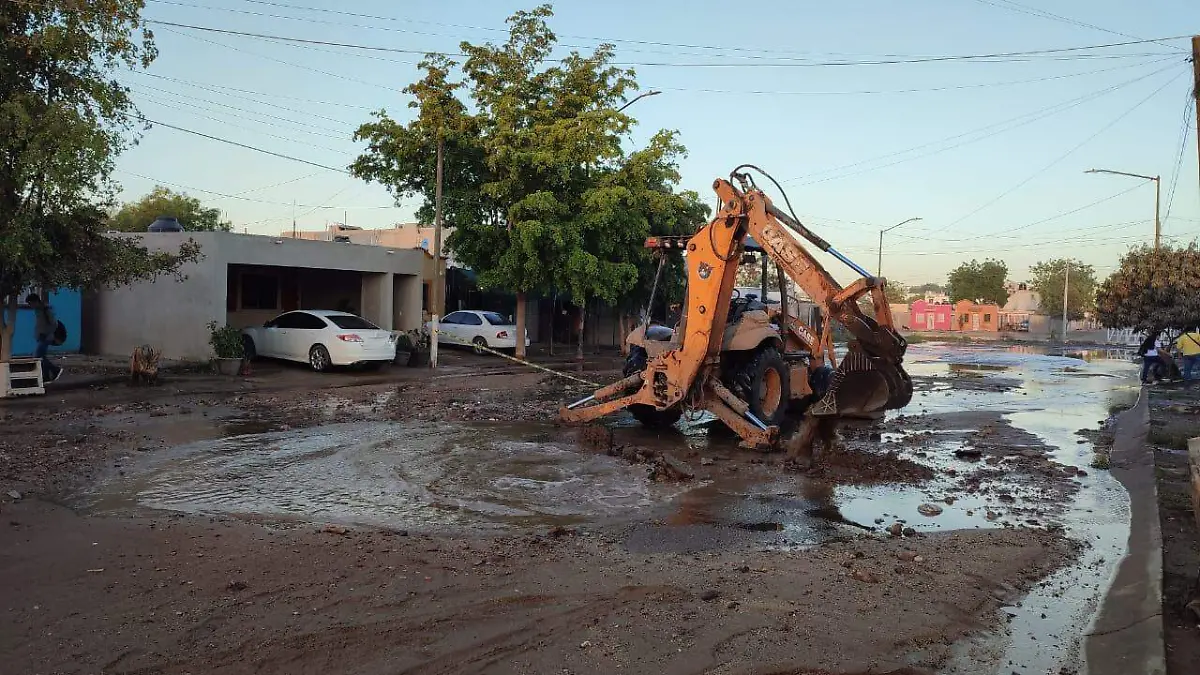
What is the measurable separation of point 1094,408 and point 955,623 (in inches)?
571

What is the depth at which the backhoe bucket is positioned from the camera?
10.0 m

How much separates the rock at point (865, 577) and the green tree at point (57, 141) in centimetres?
1337

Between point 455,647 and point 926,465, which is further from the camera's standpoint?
point 926,465

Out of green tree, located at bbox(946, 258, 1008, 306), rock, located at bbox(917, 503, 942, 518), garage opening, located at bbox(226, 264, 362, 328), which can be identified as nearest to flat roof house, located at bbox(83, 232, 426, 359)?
garage opening, located at bbox(226, 264, 362, 328)

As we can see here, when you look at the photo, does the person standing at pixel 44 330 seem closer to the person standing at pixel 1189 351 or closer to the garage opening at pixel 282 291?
the garage opening at pixel 282 291

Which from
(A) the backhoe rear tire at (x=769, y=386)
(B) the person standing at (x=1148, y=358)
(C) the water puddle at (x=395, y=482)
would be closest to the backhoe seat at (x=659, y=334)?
(A) the backhoe rear tire at (x=769, y=386)

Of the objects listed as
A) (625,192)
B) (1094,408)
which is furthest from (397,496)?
(625,192)

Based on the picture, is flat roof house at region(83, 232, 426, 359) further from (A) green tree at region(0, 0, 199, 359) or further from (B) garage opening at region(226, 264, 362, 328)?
(A) green tree at region(0, 0, 199, 359)

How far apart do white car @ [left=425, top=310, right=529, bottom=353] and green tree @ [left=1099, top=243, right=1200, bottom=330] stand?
17464 mm

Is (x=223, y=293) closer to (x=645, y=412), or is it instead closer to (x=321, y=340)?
(x=321, y=340)

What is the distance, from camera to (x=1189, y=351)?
23.7 metres

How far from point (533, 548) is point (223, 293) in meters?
16.9

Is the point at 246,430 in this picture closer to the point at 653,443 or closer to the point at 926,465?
the point at 653,443

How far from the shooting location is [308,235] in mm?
47906
